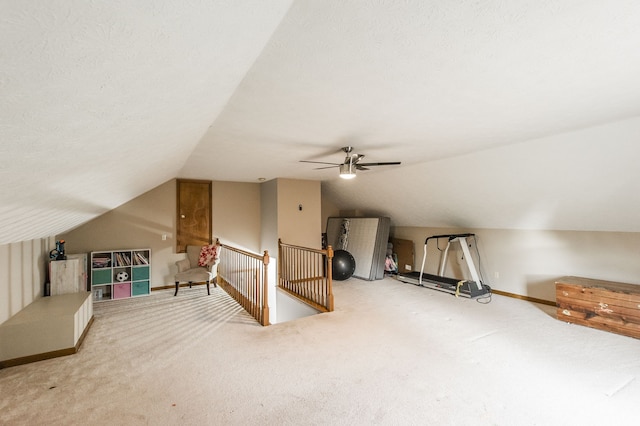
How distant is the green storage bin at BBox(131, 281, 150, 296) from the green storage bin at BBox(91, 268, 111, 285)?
407 millimetres

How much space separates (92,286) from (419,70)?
5.97 meters

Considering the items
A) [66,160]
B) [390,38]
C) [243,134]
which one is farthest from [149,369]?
[390,38]

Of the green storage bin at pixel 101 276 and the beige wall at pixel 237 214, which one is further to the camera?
the beige wall at pixel 237 214

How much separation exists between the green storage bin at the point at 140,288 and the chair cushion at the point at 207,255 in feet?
3.19

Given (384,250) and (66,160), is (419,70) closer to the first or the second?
(66,160)

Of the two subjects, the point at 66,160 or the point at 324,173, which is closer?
the point at 66,160

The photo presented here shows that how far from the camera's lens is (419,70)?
5.88 ft

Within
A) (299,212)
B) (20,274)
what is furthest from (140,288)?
(299,212)

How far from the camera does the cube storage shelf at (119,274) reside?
4.99 meters

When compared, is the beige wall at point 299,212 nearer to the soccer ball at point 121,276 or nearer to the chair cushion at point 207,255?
the chair cushion at point 207,255

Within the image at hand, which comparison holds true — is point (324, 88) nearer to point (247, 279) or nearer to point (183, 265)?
point (247, 279)

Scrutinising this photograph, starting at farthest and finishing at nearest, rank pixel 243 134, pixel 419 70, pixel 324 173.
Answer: pixel 324 173 → pixel 243 134 → pixel 419 70

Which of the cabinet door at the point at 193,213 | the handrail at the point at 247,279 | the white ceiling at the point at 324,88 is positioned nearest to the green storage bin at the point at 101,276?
the cabinet door at the point at 193,213

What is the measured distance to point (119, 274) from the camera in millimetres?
5105
